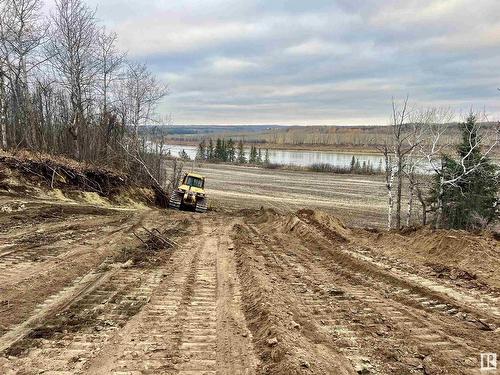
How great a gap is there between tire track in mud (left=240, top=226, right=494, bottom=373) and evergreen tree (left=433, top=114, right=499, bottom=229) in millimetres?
20011

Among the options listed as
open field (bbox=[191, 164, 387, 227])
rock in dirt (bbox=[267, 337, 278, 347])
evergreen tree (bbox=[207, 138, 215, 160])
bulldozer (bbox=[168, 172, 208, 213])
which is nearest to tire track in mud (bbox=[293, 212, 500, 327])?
rock in dirt (bbox=[267, 337, 278, 347])

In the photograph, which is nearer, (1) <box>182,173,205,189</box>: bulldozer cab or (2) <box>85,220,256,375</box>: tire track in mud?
(2) <box>85,220,256,375</box>: tire track in mud

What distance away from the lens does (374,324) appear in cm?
523

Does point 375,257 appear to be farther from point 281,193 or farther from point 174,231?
point 281,193

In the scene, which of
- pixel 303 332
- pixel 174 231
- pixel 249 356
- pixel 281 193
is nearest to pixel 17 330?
pixel 249 356

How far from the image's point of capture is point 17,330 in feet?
16.3

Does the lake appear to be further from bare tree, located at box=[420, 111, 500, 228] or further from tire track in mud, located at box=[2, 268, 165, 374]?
tire track in mud, located at box=[2, 268, 165, 374]

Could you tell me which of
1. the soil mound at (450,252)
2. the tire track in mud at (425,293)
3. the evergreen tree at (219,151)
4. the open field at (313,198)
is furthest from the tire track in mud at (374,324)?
the evergreen tree at (219,151)

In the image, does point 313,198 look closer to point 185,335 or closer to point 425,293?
point 425,293

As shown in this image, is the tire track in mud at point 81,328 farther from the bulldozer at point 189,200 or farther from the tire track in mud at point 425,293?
the bulldozer at point 189,200

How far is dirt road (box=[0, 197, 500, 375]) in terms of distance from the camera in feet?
13.9

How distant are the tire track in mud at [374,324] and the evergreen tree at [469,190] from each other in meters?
20.0

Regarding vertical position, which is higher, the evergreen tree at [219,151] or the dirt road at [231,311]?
the evergreen tree at [219,151]

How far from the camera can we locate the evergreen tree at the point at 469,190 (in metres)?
25.3
